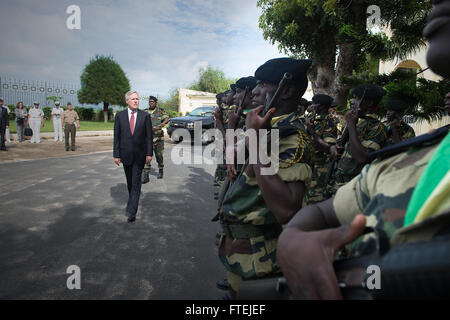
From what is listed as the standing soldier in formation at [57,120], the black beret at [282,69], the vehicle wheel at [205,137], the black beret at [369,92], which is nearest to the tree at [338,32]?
the black beret at [369,92]

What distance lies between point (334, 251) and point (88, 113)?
43.7 metres

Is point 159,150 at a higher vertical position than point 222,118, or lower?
lower

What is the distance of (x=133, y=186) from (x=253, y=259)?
10.4 feet

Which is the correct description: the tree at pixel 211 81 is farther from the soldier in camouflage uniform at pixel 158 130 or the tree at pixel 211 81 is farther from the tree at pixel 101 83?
the soldier in camouflage uniform at pixel 158 130

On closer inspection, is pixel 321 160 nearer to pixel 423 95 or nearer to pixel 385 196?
pixel 423 95

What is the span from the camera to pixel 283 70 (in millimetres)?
1886

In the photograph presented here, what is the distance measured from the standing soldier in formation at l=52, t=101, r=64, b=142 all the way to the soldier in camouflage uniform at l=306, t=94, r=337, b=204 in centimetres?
1241

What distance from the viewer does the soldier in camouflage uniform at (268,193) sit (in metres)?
1.49

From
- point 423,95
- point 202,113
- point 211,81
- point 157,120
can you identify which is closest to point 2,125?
point 157,120

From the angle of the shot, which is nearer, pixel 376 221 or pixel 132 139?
pixel 376 221

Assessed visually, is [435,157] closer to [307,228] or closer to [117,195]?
[307,228]

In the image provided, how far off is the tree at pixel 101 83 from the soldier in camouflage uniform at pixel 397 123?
3988 centimetres

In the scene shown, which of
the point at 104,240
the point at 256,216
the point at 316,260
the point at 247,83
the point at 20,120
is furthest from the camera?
the point at 20,120

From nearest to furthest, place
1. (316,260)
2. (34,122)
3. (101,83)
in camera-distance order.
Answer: (316,260), (34,122), (101,83)
